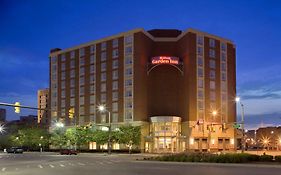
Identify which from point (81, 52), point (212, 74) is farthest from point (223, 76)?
point (81, 52)

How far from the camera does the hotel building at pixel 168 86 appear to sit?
111 meters

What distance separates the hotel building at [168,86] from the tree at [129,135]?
4.49 meters

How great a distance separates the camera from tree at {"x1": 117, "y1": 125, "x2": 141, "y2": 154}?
104562 millimetres

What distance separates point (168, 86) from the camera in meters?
117

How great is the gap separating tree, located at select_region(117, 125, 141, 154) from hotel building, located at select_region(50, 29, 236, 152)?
449 centimetres

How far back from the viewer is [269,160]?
46.6m

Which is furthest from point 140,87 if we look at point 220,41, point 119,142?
point 220,41

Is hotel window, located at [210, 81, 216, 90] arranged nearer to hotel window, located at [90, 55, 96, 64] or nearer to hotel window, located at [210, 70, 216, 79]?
hotel window, located at [210, 70, 216, 79]

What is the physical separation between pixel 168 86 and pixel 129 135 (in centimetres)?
1990

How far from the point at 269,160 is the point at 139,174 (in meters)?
21.3

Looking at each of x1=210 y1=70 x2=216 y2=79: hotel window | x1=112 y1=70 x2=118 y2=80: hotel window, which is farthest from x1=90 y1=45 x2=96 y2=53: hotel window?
x1=210 y1=70 x2=216 y2=79: hotel window

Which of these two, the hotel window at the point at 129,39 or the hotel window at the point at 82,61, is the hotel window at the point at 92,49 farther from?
the hotel window at the point at 129,39

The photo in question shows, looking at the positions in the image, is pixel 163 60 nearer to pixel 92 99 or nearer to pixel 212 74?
pixel 212 74

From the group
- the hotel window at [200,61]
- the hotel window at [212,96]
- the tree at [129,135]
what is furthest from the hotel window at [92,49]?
the hotel window at [212,96]
